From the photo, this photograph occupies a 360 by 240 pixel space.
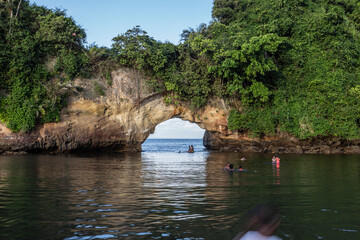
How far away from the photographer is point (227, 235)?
6301 mm

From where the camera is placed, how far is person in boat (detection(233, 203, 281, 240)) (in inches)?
135

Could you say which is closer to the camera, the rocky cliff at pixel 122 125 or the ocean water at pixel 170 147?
the rocky cliff at pixel 122 125

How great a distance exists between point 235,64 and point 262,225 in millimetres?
25284

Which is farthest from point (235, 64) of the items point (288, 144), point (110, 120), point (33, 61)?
point (33, 61)

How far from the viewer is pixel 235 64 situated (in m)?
27.7

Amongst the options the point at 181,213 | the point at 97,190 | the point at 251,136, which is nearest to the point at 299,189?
the point at 181,213

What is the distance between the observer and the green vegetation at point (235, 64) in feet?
91.7

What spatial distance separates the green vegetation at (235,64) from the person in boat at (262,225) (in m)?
24.4

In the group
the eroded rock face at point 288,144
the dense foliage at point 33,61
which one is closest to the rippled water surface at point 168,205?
the dense foliage at point 33,61

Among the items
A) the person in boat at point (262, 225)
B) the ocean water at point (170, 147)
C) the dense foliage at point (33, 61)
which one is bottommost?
the ocean water at point (170, 147)

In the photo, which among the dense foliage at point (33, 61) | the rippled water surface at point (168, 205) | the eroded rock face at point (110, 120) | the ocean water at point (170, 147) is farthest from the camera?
the ocean water at point (170, 147)

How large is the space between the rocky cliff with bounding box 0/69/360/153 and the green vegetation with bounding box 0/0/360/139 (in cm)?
98

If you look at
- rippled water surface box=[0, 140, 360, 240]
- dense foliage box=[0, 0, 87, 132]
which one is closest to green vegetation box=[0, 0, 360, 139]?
dense foliage box=[0, 0, 87, 132]

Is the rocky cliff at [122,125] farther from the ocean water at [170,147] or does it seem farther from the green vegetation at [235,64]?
the ocean water at [170,147]
